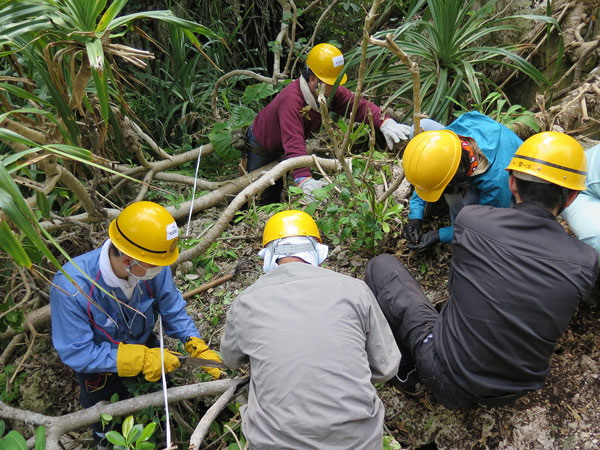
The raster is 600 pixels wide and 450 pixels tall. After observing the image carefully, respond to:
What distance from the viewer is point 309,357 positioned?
148 centimetres

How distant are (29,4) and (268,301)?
1.29 metres

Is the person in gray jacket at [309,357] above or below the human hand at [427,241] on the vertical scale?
above

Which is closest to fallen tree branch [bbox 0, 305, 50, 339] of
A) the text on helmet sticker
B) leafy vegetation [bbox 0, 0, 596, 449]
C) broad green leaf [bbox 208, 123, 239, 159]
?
leafy vegetation [bbox 0, 0, 596, 449]

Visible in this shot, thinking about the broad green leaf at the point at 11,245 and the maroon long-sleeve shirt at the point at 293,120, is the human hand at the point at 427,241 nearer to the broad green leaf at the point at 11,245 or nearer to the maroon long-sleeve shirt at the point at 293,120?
the maroon long-sleeve shirt at the point at 293,120

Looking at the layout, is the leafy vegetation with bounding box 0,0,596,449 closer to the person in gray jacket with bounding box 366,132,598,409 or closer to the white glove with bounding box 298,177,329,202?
the white glove with bounding box 298,177,329,202

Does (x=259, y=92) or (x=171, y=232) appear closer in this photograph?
(x=171, y=232)

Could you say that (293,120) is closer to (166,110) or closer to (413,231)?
(413,231)

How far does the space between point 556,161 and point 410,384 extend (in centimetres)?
119

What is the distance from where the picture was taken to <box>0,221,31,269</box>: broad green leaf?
1.23 meters

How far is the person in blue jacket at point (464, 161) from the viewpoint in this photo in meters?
2.03

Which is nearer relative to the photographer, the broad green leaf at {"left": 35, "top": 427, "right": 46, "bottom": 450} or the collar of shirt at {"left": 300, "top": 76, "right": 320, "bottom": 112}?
the broad green leaf at {"left": 35, "top": 427, "right": 46, "bottom": 450}

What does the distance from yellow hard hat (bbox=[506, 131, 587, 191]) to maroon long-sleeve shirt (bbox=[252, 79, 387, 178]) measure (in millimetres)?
1421

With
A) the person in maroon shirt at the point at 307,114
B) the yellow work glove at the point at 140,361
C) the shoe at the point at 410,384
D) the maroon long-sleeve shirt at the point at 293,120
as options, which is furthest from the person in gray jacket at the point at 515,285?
the maroon long-sleeve shirt at the point at 293,120

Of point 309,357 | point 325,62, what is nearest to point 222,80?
point 325,62
